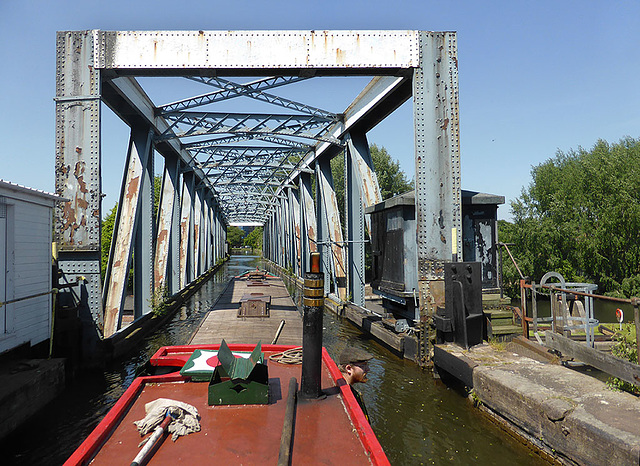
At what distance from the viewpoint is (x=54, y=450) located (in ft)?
19.9

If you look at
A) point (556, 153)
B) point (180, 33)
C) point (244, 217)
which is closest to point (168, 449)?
point (180, 33)

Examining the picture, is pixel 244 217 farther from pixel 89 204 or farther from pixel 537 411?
pixel 537 411

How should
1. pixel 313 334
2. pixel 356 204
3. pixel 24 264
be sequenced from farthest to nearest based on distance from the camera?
pixel 356 204, pixel 24 264, pixel 313 334

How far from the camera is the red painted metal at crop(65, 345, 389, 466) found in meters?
3.38

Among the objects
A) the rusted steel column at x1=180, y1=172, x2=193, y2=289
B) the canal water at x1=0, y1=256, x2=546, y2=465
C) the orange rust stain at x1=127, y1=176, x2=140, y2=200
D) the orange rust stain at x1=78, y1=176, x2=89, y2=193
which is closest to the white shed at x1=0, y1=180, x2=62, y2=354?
the orange rust stain at x1=78, y1=176, x2=89, y2=193

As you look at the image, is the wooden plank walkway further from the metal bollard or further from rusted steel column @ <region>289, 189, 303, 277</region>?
rusted steel column @ <region>289, 189, 303, 277</region>

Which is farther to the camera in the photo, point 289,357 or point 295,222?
point 295,222

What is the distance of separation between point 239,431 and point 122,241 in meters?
8.62

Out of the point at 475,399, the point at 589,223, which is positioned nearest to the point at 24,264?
the point at 475,399

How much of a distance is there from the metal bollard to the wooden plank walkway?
17.4 ft

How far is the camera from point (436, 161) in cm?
977

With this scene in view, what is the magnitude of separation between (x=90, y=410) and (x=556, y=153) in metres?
34.2

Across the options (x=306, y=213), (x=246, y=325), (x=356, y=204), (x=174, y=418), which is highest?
(x=306, y=213)

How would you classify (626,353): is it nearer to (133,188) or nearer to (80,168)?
(80,168)
